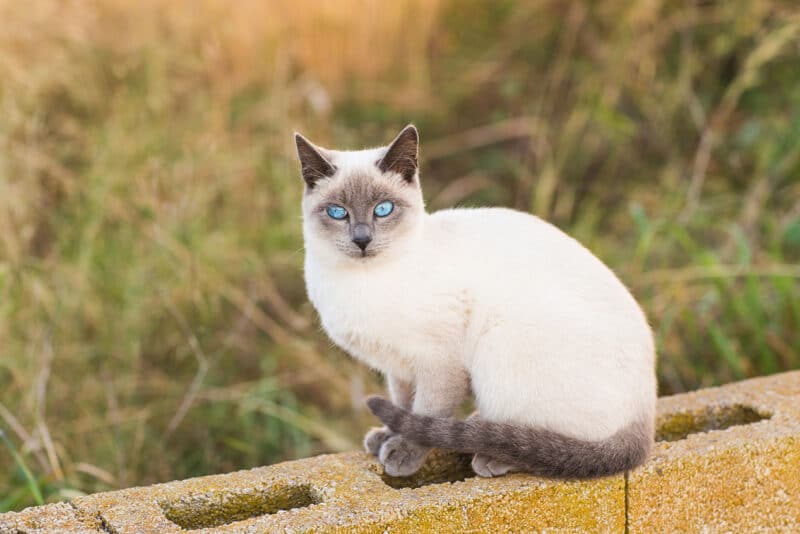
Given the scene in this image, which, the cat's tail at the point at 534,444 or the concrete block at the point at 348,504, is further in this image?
the cat's tail at the point at 534,444

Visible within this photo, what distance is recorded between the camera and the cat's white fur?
1.67m

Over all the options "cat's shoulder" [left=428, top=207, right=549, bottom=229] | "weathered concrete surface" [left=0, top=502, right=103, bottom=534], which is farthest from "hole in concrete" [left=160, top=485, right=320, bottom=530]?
"cat's shoulder" [left=428, top=207, right=549, bottom=229]

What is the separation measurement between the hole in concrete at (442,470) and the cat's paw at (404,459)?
6 centimetres

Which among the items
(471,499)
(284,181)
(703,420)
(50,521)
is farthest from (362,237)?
(284,181)

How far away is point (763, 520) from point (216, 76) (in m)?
2.86

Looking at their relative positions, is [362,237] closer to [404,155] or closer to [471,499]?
[404,155]

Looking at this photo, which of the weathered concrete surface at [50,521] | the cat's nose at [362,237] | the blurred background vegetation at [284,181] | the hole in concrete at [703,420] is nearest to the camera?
the weathered concrete surface at [50,521]

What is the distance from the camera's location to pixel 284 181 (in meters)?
3.26

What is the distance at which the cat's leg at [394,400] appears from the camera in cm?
185

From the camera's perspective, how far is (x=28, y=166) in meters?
2.65

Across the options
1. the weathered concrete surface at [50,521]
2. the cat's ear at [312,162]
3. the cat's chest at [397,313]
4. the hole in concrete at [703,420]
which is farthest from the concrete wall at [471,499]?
the cat's ear at [312,162]

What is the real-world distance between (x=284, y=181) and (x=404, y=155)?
1.52m

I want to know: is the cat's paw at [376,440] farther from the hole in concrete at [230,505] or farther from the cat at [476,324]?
the hole in concrete at [230,505]

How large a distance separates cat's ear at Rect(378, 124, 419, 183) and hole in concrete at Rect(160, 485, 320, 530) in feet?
2.14
